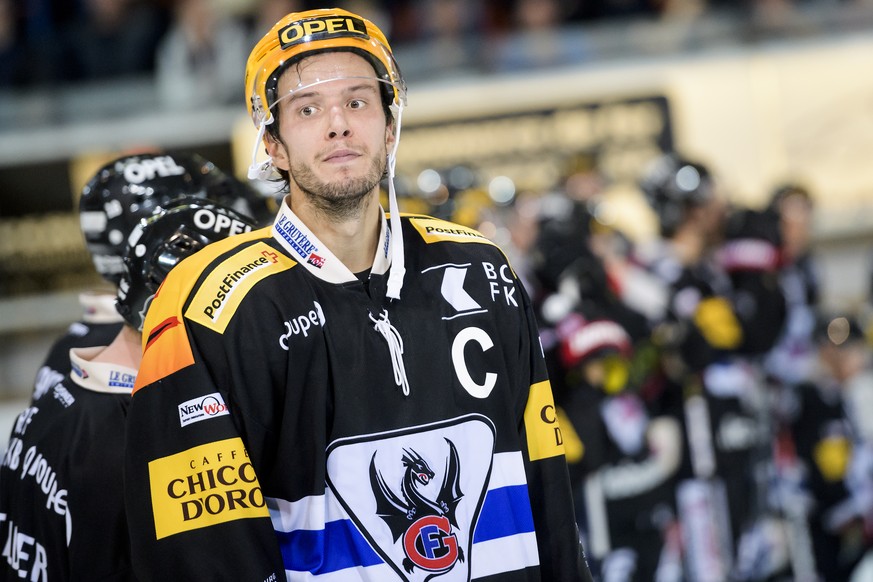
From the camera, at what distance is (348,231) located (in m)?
2.67

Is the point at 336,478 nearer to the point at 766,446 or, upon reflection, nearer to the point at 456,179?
the point at 456,179

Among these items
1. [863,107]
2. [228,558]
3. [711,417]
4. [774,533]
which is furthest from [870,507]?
[228,558]

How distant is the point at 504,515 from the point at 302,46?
1.06 meters

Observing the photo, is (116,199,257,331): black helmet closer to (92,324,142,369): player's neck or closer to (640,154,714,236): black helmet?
(92,324,142,369): player's neck

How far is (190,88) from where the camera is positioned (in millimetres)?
10055

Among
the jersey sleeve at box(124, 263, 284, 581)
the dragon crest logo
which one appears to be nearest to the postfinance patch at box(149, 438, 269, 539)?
the jersey sleeve at box(124, 263, 284, 581)

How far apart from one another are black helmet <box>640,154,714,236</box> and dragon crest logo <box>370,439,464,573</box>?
15.8 ft

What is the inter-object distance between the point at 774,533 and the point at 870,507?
565 mm

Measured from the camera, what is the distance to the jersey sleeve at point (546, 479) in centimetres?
276

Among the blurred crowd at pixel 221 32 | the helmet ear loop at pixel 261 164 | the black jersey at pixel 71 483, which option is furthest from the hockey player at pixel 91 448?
the blurred crowd at pixel 221 32

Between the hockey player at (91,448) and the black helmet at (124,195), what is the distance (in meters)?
0.42

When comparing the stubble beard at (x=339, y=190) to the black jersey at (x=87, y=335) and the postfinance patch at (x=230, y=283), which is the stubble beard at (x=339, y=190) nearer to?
the postfinance patch at (x=230, y=283)

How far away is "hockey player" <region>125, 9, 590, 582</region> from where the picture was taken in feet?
8.04

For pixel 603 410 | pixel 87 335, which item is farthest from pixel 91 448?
pixel 603 410
